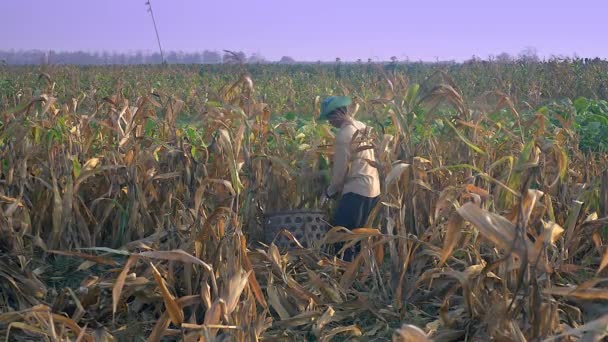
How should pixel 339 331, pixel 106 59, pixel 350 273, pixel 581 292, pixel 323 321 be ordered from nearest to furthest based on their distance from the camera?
pixel 581 292, pixel 339 331, pixel 323 321, pixel 350 273, pixel 106 59

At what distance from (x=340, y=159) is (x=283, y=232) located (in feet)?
2.84

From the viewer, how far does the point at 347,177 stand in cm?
448

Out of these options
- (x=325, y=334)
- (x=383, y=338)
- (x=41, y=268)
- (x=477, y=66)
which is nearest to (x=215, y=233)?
(x=325, y=334)

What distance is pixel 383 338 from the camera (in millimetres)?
3215

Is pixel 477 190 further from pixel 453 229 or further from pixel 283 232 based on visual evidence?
pixel 283 232

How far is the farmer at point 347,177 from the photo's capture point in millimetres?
4434

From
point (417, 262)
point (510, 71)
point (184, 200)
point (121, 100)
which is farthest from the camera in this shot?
point (510, 71)

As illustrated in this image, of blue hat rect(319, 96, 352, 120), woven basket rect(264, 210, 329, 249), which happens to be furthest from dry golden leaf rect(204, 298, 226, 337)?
blue hat rect(319, 96, 352, 120)

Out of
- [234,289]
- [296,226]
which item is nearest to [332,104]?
[296,226]

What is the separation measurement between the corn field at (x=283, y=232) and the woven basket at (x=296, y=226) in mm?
96

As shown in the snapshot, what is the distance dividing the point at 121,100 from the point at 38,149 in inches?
56.4

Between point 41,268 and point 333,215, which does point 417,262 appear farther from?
point 41,268

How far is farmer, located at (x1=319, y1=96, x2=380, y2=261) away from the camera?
175 inches

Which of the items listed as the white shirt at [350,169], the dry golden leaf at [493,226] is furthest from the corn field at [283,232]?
the white shirt at [350,169]
